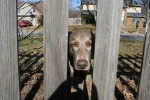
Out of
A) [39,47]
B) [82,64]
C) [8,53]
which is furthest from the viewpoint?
[39,47]

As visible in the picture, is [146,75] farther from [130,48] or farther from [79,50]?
[130,48]

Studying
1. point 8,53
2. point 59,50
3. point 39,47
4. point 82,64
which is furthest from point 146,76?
point 39,47

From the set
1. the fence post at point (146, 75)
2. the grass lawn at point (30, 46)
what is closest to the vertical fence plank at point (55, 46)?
the fence post at point (146, 75)

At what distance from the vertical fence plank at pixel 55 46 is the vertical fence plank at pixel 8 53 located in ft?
0.89

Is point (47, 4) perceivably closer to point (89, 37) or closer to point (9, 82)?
point (9, 82)

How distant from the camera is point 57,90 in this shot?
7.94 feet

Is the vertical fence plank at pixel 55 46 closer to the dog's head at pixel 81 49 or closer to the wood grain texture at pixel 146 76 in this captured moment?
the wood grain texture at pixel 146 76

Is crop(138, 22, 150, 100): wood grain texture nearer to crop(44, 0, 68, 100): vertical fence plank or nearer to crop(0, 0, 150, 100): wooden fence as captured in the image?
crop(0, 0, 150, 100): wooden fence

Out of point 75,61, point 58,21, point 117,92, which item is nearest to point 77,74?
point 75,61

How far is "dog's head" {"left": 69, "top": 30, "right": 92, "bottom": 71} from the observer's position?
4.30 m

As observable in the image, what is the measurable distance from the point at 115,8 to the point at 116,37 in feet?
0.85

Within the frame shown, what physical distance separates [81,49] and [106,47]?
2.42 m

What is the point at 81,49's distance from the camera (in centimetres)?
474

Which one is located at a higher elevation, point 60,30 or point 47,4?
point 47,4
